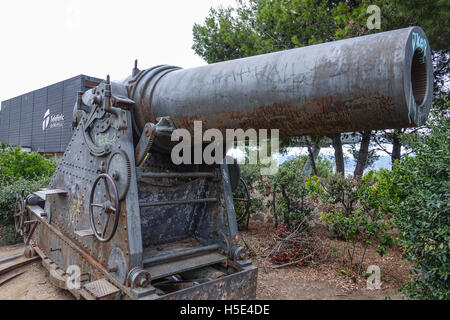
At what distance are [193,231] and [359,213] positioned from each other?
8.16 ft

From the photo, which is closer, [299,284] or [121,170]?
[121,170]

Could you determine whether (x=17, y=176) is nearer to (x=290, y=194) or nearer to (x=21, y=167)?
(x=21, y=167)

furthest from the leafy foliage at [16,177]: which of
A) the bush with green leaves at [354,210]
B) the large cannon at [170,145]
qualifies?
the bush with green leaves at [354,210]

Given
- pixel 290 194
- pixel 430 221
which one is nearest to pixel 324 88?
pixel 430 221

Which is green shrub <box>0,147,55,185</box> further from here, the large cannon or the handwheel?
the handwheel

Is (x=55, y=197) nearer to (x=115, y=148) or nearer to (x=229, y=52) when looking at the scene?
(x=115, y=148)

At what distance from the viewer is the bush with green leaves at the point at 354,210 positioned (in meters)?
4.55

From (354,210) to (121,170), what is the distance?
4.28 meters

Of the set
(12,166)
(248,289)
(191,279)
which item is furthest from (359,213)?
(12,166)

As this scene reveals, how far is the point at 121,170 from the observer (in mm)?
2730

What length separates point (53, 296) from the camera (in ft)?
11.8

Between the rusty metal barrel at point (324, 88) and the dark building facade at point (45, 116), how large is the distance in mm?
13933

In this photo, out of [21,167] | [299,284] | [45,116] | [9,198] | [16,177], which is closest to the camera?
[299,284]

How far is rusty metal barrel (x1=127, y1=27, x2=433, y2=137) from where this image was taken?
1471 mm
